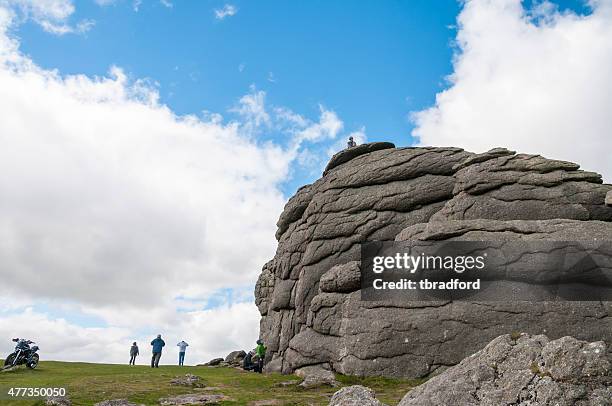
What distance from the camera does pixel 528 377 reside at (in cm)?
1647

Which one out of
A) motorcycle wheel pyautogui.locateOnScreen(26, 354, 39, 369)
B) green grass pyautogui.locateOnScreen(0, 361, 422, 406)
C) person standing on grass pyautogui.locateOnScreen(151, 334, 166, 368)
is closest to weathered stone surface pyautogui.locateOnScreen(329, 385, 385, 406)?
green grass pyautogui.locateOnScreen(0, 361, 422, 406)

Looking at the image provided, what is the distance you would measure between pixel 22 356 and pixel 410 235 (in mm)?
32778

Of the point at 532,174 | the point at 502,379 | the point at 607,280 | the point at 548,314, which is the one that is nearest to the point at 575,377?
the point at 502,379

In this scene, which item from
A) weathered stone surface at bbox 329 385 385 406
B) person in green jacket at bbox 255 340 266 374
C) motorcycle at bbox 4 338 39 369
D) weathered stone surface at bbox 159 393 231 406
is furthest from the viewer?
person in green jacket at bbox 255 340 266 374

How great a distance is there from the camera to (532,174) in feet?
159

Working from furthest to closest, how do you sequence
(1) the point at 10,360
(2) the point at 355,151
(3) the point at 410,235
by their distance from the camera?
(2) the point at 355,151 < (3) the point at 410,235 < (1) the point at 10,360

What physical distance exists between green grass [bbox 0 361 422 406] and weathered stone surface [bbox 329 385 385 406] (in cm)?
817

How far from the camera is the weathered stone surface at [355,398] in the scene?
1836 centimetres

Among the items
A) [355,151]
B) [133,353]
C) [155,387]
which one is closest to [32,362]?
[133,353]

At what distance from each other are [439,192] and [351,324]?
17626 mm

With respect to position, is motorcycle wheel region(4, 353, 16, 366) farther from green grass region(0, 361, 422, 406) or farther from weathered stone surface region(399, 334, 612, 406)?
weathered stone surface region(399, 334, 612, 406)

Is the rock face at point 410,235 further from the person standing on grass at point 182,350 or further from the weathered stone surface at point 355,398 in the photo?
the weathered stone surface at point 355,398

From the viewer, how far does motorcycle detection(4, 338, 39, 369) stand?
41.0 m

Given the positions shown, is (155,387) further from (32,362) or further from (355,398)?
(355,398)
